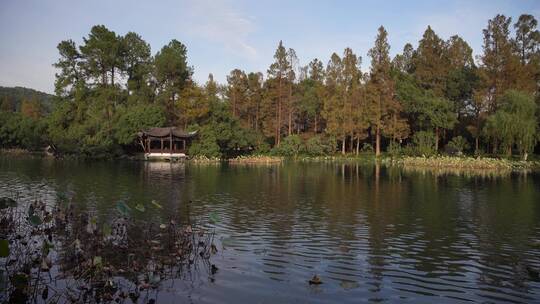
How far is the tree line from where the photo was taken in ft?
172

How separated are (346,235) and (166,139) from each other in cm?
4190

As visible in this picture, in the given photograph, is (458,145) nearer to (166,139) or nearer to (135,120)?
(166,139)

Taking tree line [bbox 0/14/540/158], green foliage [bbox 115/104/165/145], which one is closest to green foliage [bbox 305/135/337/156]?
tree line [bbox 0/14/540/158]

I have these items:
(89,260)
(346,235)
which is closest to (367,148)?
(346,235)

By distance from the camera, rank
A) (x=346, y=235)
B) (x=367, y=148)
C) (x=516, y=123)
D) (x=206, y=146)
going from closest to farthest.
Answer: (x=346, y=235), (x=516, y=123), (x=206, y=146), (x=367, y=148)

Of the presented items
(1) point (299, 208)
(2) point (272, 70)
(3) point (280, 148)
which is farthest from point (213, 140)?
(1) point (299, 208)

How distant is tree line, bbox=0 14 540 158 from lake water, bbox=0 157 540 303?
86.9ft

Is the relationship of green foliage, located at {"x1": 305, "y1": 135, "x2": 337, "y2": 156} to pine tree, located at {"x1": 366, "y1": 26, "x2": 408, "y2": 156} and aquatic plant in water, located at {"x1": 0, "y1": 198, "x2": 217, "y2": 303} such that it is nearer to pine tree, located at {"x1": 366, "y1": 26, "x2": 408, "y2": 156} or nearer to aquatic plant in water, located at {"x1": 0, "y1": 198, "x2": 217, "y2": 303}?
pine tree, located at {"x1": 366, "y1": 26, "x2": 408, "y2": 156}

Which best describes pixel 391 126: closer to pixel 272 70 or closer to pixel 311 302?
pixel 272 70

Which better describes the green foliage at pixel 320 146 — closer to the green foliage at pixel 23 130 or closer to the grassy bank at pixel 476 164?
the grassy bank at pixel 476 164

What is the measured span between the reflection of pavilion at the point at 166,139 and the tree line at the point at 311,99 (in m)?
1.39

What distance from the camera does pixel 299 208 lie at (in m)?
19.0

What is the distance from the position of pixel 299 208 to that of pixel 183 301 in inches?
425

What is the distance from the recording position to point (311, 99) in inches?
2542
